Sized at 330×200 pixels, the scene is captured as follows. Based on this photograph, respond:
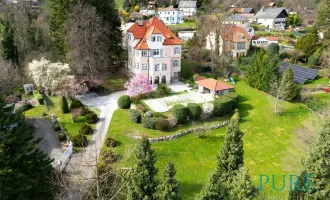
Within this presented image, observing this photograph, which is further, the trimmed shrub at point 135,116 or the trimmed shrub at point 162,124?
the trimmed shrub at point 135,116

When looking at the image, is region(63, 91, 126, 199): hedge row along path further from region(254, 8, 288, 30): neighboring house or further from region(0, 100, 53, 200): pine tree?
region(254, 8, 288, 30): neighboring house

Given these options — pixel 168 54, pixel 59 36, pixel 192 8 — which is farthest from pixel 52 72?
pixel 192 8

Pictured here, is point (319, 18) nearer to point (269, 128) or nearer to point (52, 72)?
point (269, 128)

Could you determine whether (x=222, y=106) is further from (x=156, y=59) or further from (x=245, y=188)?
(x=245, y=188)

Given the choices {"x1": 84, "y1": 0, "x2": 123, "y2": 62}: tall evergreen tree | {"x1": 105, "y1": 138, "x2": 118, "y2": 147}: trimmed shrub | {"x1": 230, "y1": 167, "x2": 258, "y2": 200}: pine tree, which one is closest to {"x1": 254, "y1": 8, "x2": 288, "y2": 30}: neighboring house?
{"x1": 84, "y1": 0, "x2": 123, "y2": 62}: tall evergreen tree

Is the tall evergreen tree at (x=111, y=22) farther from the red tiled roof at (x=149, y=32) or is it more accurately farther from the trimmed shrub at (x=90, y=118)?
the trimmed shrub at (x=90, y=118)

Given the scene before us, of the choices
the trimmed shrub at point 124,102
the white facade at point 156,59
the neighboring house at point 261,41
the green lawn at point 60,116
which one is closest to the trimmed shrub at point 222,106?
the trimmed shrub at point 124,102

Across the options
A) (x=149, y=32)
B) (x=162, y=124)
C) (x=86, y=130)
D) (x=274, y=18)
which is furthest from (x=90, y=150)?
(x=274, y=18)
